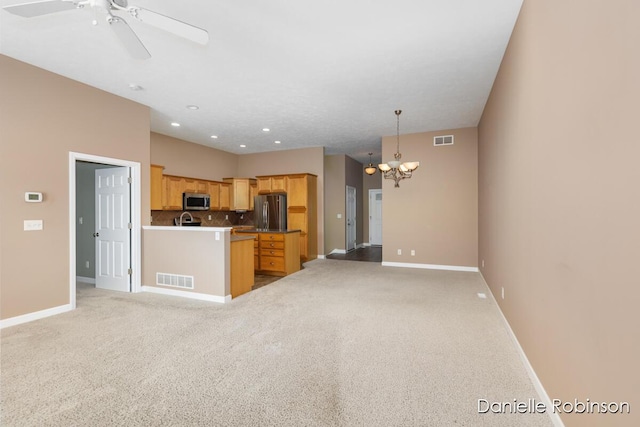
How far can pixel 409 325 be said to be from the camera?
330cm

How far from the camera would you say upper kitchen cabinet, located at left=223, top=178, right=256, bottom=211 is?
26.2 ft

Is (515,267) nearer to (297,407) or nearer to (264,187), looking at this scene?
(297,407)

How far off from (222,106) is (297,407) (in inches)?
181

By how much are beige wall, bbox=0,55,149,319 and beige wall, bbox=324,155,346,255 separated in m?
6.09

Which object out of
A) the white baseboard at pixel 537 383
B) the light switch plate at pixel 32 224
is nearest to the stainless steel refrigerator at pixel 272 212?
the light switch plate at pixel 32 224

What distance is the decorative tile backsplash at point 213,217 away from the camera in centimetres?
647

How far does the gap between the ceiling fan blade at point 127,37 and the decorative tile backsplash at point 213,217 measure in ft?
15.5

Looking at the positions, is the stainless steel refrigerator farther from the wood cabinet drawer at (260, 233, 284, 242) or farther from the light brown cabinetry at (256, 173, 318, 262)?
the wood cabinet drawer at (260, 233, 284, 242)

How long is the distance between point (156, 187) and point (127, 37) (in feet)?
14.1

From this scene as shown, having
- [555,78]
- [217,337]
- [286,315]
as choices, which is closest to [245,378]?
[217,337]

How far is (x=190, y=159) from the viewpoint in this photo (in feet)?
23.7

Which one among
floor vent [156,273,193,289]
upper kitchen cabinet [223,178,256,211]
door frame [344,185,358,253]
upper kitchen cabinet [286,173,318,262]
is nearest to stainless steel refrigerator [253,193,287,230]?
upper kitchen cabinet [286,173,318,262]

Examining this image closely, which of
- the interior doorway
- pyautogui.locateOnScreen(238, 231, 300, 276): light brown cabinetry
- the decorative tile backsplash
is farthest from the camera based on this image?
the interior doorway

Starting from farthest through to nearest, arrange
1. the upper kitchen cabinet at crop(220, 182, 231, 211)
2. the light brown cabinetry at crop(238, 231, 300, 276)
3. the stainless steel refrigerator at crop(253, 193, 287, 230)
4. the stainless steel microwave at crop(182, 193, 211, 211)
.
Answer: the upper kitchen cabinet at crop(220, 182, 231, 211)
the stainless steel refrigerator at crop(253, 193, 287, 230)
the stainless steel microwave at crop(182, 193, 211, 211)
the light brown cabinetry at crop(238, 231, 300, 276)
